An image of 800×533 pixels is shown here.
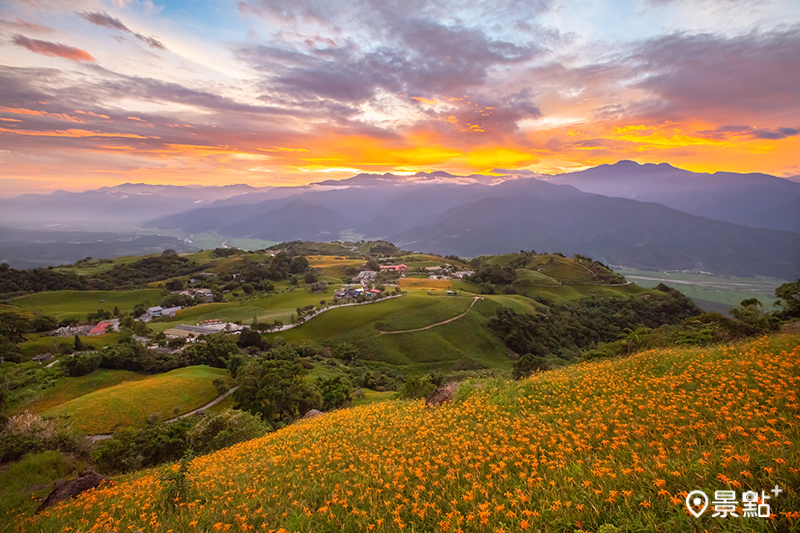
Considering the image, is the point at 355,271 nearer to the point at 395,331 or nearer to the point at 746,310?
the point at 395,331

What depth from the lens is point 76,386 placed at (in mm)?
42312

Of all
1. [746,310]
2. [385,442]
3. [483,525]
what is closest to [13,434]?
[385,442]

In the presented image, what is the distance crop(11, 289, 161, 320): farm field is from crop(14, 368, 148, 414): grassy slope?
217 ft

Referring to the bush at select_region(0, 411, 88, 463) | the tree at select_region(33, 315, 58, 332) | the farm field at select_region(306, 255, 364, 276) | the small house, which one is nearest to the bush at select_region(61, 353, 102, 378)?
the bush at select_region(0, 411, 88, 463)

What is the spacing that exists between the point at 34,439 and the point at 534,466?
27.3m

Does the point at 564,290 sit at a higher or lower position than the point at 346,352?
higher

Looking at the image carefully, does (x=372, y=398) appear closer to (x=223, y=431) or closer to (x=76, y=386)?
(x=223, y=431)

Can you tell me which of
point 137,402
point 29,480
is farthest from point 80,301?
point 29,480

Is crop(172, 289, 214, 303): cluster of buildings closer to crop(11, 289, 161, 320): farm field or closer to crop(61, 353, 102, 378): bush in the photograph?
crop(11, 289, 161, 320): farm field

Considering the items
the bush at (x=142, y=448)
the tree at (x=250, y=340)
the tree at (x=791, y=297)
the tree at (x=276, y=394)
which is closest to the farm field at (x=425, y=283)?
the tree at (x=250, y=340)

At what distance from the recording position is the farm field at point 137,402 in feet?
109

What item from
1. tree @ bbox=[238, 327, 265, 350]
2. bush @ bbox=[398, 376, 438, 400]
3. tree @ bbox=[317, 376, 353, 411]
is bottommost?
tree @ bbox=[238, 327, 265, 350]

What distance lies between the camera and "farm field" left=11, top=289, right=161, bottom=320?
101 metres

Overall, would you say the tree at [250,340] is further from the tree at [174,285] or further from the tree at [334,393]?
the tree at [174,285]
